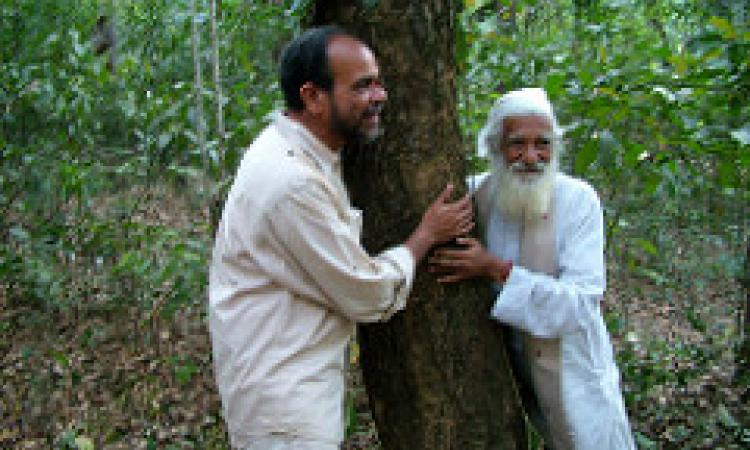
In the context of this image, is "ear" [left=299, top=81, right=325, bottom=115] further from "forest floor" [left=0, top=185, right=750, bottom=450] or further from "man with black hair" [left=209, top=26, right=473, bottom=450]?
"forest floor" [left=0, top=185, right=750, bottom=450]

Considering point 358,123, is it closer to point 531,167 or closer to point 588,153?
point 531,167

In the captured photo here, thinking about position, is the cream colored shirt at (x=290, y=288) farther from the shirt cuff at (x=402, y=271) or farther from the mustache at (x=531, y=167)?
the mustache at (x=531, y=167)

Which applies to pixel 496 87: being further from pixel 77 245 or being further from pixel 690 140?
pixel 77 245

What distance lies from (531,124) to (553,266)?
1.67ft

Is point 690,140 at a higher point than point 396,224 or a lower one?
higher

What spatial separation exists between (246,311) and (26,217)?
4.69 metres

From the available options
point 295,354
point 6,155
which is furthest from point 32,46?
point 295,354

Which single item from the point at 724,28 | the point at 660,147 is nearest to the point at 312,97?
the point at 724,28

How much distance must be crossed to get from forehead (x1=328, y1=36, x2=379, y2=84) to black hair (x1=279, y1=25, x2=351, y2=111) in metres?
0.02

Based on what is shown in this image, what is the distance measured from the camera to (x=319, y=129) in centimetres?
206

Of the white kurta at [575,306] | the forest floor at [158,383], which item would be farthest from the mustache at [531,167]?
the forest floor at [158,383]

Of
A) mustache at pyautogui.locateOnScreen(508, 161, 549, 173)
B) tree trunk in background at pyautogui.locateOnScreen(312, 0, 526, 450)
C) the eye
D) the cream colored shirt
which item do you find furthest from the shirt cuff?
the eye

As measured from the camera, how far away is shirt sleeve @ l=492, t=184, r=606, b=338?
7.36ft

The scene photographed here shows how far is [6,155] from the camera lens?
4934mm
